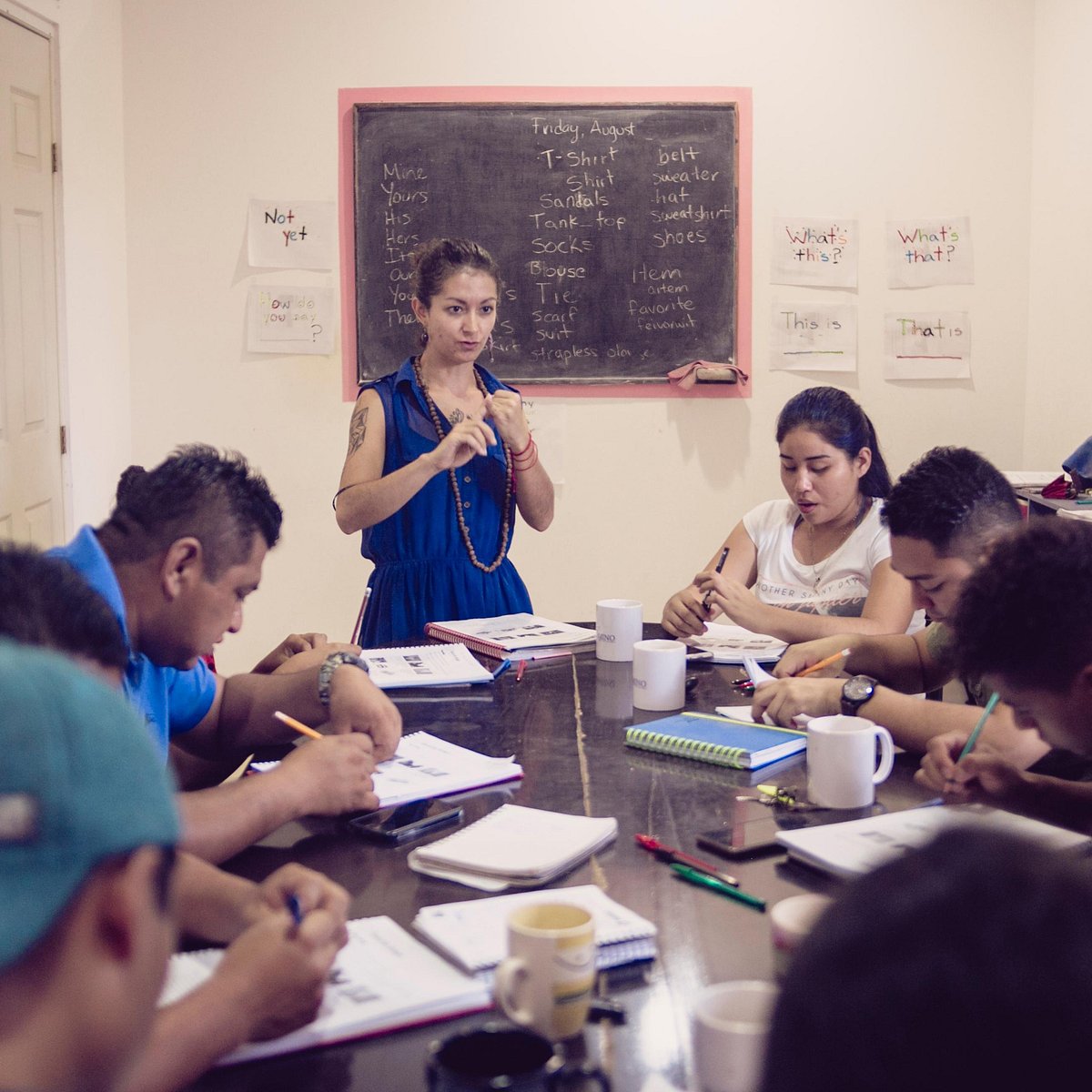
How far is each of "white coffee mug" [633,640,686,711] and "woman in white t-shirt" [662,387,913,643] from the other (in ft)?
1.58

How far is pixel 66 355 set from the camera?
3678 mm

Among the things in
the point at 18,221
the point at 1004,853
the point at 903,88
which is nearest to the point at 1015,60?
the point at 903,88

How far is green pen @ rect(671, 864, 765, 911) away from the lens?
4.10 feet

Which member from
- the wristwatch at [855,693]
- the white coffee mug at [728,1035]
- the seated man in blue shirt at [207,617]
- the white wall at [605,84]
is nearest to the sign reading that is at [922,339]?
the white wall at [605,84]

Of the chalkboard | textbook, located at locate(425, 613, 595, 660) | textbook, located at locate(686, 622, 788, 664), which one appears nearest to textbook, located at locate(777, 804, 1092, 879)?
textbook, located at locate(686, 622, 788, 664)

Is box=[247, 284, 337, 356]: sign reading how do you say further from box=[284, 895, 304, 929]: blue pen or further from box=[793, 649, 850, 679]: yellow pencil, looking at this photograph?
box=[284, 895, 304, 929]: blue pen

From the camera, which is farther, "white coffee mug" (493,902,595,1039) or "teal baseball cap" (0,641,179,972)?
"white coffee mug" (493,902,595,1039)

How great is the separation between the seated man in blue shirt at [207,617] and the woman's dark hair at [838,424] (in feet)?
4.49

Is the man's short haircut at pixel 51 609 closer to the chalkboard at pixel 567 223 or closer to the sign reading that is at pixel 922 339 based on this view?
the chalkboard at pixel 567 223

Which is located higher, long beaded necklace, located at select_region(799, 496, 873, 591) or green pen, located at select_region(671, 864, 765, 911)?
long beaded necklace, located at select_region(799, 496, 873, 591)

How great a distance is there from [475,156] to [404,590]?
177cm

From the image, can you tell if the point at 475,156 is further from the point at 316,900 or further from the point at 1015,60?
the point at 316,900

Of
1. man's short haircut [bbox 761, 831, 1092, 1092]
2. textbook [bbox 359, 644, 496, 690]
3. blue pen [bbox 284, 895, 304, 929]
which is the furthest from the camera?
textbook [bbox 359, 644, 496, 690]

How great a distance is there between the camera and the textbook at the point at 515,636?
2439 millimetres
